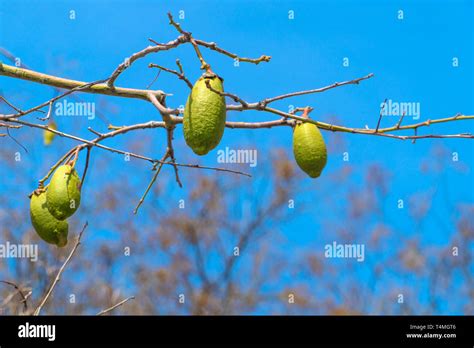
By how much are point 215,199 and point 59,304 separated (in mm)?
4687

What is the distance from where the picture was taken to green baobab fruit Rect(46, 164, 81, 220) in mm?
2600

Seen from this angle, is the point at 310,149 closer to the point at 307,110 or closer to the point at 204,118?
the point at 307,110

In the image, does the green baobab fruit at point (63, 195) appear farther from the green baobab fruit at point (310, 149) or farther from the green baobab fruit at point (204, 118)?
the green baobab fruit at point (310, 149)

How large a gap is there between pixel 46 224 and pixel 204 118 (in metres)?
0.92

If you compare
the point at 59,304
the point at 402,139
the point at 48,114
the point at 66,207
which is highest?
the point at 48,114

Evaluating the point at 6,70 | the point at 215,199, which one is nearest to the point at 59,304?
the point at 215,199

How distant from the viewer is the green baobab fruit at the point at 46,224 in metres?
2.69

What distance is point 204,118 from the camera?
2.14 metres

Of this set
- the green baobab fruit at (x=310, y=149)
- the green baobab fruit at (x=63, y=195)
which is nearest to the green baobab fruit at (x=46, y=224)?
the green baobab fruit at (x=63, y=195)

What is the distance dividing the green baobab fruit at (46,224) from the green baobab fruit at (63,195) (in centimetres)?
8

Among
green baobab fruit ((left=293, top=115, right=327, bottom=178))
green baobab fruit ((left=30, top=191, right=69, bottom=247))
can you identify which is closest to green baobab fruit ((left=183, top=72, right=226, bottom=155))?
green baobab fruit ((left=293, top=115, right=327, bottom=178))
